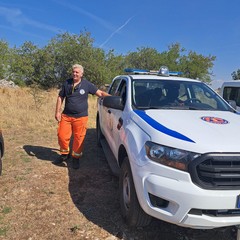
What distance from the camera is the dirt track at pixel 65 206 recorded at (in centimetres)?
317

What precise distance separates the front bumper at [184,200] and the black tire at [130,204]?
29cm

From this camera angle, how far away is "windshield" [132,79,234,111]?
3926mm

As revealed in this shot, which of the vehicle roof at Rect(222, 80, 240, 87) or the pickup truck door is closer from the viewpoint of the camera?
the pickup truck door

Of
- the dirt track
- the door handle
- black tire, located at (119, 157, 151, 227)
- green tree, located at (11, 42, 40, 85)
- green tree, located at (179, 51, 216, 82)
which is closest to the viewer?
black tire, located at (119, 157, 151, 227)

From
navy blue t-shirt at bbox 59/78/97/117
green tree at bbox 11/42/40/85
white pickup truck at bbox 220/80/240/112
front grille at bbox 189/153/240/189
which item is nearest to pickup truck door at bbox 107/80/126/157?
navy blue t-shirt at bbox 59/78/97/117

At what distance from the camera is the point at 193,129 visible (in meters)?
2.89

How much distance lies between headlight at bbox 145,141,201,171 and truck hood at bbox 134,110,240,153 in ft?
0.15

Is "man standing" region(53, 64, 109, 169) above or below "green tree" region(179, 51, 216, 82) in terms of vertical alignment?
below

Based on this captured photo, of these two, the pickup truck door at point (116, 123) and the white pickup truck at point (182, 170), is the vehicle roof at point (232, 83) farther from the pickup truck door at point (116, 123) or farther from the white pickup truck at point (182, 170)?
the white pickup truck at point (182, 170)

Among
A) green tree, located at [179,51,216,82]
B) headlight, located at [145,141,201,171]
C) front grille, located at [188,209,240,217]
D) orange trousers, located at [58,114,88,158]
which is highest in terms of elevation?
green tree, located at [179,51,216,82]

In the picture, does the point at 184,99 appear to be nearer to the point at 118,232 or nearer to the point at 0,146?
the point at 118,232

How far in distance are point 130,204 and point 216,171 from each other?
1.00 metres

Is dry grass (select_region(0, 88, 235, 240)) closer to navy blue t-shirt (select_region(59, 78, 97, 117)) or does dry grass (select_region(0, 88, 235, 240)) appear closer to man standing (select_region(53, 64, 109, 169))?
man standing (select_region(53, 64, 109, 169))

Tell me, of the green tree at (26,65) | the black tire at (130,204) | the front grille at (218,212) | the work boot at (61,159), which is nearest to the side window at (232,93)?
the work boot at (61,159)
